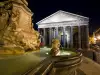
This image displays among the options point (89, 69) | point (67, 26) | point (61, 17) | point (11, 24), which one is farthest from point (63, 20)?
point (89, 69)

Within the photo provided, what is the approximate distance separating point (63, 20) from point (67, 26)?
7.31 feet

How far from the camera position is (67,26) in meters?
34.2

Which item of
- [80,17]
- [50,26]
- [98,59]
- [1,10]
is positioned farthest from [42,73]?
[50,26]

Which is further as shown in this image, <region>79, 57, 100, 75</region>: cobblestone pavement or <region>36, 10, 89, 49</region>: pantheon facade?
<region>36, 10, 89, 49</region>: pantheon facade

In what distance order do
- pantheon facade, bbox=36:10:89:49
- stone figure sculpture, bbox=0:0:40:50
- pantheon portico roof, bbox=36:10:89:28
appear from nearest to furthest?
stone figure sculpture, bbox=0:0:40:50 → pantheon portico roof, bbox=36:10:89:28 → pantheon facade, bbox=36:10:89:49

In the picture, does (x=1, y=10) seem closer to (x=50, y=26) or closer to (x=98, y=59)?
(x=98, y=59)

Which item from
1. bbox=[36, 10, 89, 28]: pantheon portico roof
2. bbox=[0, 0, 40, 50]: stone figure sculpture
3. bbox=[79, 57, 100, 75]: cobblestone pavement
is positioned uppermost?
bbox=[36, 10, 89, 28]: pantheon portico roof

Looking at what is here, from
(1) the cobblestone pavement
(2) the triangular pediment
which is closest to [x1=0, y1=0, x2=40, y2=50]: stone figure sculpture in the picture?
(1) the cobblestone pavement

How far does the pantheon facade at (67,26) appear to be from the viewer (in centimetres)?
3176

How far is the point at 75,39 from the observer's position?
35.8 meters

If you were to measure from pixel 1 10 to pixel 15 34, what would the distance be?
149 centimetres

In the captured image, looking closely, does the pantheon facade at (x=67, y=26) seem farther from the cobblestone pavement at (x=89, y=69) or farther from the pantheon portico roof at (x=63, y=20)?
the cobblestone pavement at (x=89, y=69)

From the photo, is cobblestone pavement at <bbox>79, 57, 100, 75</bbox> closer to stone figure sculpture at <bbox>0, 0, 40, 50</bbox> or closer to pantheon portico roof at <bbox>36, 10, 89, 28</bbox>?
stone figure sculpture at <bbox>0, 0, 40, 50</bbox>

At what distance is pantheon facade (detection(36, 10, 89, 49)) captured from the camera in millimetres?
31758
